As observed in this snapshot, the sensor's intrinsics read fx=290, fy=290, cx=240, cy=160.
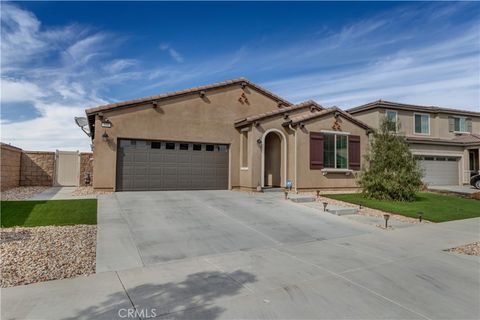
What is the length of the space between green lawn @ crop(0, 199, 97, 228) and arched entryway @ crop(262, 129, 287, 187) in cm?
913

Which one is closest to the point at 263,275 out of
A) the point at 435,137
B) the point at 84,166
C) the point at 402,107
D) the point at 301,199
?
the point at 301,199

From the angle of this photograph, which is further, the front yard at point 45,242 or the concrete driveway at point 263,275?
the front yard at point 45,242

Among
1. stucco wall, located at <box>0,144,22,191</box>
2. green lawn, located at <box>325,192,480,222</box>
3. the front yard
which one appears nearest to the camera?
the front yard

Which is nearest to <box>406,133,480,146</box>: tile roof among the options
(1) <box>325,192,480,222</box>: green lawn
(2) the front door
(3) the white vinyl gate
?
(1) <box>325,192,480,222</box>: green lawn

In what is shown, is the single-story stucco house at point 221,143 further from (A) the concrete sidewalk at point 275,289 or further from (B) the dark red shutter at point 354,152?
(A) the concrete sidewalk at point 275,289

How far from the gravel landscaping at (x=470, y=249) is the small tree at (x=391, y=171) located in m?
6.25

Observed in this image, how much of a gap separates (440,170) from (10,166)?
2806cm

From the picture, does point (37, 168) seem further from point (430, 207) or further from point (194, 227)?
point (430, 207)

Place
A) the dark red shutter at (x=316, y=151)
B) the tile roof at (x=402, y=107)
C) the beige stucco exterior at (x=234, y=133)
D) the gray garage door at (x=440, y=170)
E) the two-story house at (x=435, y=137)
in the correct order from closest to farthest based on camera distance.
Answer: the beige stucco exterior at (x=234, y=133)
the dark red shutter at (x=316, y=151)
the tile roof at (x=402, y=107)
the two-story house at (x=435, y=137)
the gray garage door at (x=440, y=170)

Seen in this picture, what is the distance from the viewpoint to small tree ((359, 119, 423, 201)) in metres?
13.3

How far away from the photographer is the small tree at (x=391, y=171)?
43.5ft

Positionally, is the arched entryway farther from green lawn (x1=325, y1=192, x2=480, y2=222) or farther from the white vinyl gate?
the white vinyl gate

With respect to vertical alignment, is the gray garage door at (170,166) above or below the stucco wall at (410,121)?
below

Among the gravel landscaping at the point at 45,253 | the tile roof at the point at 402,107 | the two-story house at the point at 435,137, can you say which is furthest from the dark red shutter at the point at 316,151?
the gravel landscaping at the point at 45,253
